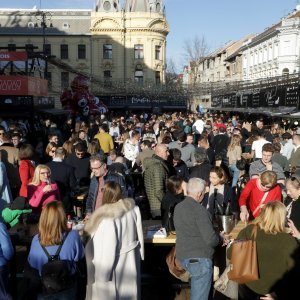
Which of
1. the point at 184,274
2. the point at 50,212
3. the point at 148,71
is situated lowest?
the point at 184,274

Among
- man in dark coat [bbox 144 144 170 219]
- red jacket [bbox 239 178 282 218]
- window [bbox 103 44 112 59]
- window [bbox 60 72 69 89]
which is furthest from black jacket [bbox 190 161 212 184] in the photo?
window [bbox 103 44 112 59]

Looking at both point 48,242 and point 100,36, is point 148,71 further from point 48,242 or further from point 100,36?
point 48,242

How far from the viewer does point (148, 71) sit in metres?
62.6

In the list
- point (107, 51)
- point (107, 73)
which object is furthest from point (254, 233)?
point (107, 51)

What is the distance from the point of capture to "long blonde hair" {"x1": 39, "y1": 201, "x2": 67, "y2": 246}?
4570 mm

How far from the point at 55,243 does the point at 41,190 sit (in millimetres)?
2179

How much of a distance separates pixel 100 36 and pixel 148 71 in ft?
23.7

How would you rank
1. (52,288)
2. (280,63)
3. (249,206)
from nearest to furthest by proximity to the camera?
(52,288) < (249,206) < (280,63)

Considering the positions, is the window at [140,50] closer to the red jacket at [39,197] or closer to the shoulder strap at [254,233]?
the red jacket at [39,197]

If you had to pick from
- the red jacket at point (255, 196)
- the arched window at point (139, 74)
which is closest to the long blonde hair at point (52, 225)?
the red jacket at point (255, 196)

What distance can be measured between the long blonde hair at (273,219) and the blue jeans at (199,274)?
696 mm

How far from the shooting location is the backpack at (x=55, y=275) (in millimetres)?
4465

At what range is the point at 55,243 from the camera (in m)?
4.61

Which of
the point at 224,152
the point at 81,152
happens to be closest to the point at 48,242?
the point at 81,152
